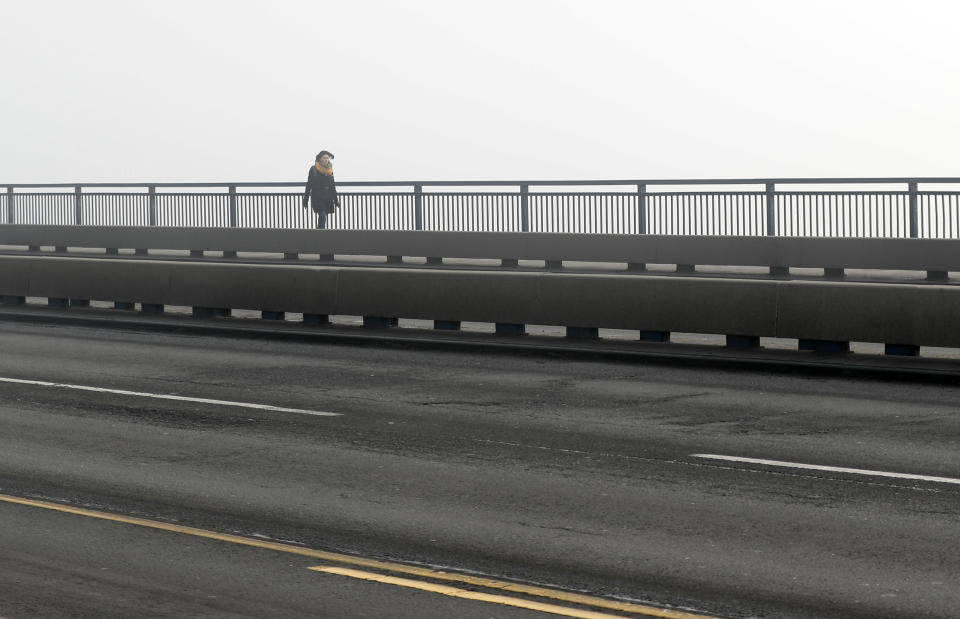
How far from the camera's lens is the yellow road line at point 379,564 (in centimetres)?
703

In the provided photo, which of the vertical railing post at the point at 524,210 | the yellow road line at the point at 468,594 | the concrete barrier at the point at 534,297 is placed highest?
the vertical railing post at the point at 524,210

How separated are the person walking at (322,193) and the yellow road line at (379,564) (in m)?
23.8

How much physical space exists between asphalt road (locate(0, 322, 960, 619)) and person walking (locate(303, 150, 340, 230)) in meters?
17.6

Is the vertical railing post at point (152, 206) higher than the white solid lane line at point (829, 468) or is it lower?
higher

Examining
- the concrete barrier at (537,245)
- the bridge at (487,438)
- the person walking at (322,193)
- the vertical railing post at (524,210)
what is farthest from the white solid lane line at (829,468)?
the person walking at (322,193)

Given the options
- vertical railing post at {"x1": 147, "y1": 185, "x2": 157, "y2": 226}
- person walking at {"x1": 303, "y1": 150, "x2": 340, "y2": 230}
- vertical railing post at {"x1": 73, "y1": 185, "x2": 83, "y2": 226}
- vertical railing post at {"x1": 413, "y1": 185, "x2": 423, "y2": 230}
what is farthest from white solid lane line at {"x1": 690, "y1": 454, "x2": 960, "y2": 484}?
vertical railing post at {"x1": 73, "y1": 185, "x2": 83, "y2": 226}

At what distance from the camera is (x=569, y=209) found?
30641 millimetres

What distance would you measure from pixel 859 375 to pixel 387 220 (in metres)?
19.1

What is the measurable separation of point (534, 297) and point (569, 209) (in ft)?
42.3

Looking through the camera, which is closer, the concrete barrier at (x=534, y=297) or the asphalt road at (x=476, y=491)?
the asphalt road at (x=476, y=491)

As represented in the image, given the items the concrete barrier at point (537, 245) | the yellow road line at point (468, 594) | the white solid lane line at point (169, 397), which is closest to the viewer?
the yellow road line at point (468, 594)

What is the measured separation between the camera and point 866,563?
7801 millimetres

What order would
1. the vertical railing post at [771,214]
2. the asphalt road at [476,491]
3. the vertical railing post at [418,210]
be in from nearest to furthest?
the asphalt road at [476,491] → the vertical railing post at [771,214] → the vertical railing post at [418,210]

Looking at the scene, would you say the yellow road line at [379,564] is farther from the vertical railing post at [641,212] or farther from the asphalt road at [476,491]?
the vertical railing post at [641,212]
